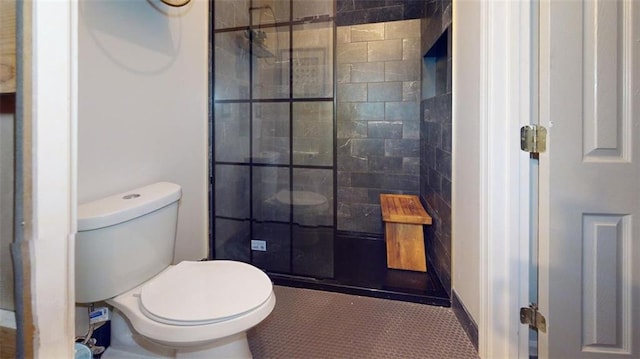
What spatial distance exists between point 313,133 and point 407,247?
993 mm

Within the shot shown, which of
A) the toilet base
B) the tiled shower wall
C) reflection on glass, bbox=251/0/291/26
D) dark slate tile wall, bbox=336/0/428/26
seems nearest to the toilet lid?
the toilet base

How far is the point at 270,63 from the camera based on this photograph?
212 cm

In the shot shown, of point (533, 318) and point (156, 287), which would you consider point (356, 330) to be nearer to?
point (533, 318)

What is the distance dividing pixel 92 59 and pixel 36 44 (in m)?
1.17

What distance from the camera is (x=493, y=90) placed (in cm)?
123

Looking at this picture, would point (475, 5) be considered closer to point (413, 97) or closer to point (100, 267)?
point (413, 97)

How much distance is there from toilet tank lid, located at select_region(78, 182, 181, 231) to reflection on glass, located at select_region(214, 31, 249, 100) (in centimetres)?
88

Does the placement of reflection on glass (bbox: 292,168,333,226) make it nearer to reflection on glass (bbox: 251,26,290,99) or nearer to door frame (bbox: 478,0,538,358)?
reflection on glass (bbox: 251,26,290,99)

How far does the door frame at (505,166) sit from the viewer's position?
1.18 m

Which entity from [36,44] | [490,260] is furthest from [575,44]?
[36,44]

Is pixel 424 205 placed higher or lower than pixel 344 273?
higher

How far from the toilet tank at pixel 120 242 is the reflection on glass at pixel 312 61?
3.62ft

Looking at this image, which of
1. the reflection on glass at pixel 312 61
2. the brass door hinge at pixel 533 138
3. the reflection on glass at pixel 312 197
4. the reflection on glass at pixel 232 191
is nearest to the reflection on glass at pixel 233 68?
the reflection on glass at pixel 312 61

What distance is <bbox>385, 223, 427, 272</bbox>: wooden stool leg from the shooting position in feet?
7.06
